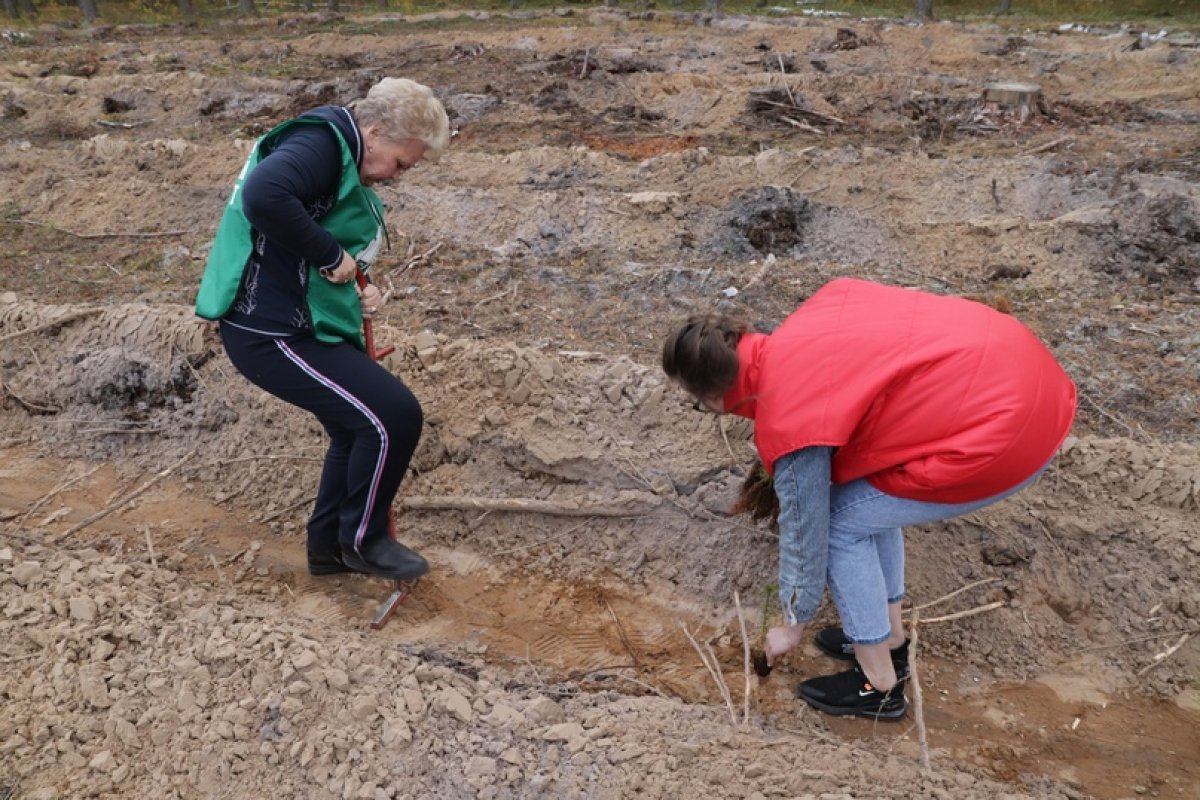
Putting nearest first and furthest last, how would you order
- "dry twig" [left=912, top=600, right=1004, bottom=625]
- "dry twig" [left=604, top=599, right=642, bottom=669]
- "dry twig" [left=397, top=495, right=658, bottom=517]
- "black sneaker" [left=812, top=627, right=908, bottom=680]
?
"dry twig" [left=912, top=600, right=1004, bottom=625] < "black sneaker" [left=812, top=627, right=908, bottom=680] < "dry twig" [left=604, top=599, right=642, bottom=669] < "dry twig" [left=397, top=495, right=658, bottom=517]

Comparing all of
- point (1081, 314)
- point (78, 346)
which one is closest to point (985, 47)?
point (1081, 314)

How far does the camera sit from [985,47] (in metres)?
15.0

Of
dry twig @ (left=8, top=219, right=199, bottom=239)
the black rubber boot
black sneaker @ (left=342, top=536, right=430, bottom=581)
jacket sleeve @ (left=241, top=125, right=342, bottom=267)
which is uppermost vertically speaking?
jacket sleeve @ (left=241, top=125, right=342, bottom=267)

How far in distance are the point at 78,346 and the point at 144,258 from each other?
2064mm

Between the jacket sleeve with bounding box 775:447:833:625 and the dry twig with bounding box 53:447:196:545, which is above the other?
the jacket sleeve with bounding box 775:447:833:625

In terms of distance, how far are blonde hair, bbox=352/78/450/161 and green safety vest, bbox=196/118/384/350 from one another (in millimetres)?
126

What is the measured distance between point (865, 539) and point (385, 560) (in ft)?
6.00

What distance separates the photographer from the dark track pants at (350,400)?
2.91m

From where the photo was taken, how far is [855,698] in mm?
3023

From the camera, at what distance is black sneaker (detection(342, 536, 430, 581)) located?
3334 mm

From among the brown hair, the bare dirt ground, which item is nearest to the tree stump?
the bare dirt ground

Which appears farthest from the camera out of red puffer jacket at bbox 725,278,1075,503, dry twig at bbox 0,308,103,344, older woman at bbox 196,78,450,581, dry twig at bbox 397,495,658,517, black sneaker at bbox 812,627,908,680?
dry twig at bbox 0,308,103,344

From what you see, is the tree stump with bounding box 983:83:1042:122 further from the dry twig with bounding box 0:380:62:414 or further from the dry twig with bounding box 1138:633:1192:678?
the dry twig with bounding box 0:380:62:414

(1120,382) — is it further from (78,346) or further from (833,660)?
(78,346)
